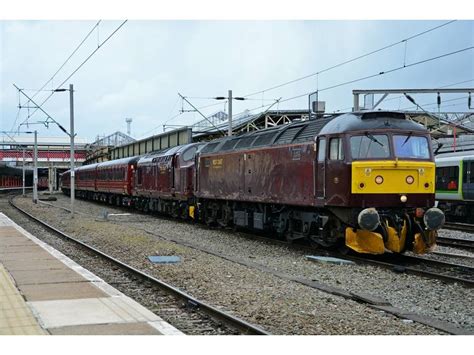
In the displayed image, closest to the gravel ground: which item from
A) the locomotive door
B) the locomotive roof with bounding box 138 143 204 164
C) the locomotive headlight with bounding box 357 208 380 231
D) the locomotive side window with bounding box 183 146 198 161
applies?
the locomotive headlight with bounding box 357 208 380 231

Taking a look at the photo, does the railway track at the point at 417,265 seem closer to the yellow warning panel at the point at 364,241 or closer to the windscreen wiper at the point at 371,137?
the yellow warning panel at the point at 364,241

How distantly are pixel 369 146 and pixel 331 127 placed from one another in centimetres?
113

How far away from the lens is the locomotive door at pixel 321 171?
45.2 feet

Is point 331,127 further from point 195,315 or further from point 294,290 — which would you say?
point 195,315

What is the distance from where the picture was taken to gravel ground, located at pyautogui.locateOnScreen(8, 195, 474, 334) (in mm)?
7656

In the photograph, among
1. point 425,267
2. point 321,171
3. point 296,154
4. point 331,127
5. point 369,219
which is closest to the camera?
point 369,219

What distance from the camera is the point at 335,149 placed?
13.5 metres

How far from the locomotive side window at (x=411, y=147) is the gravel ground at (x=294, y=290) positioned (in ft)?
8.94

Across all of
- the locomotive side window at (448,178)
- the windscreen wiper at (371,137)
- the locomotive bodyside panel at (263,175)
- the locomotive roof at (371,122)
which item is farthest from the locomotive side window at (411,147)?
the locomotive side window at (448,178)

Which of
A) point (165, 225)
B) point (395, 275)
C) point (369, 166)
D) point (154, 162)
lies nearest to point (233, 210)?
point (165, 225)

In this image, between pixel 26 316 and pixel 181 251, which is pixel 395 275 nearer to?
pixel 181 251

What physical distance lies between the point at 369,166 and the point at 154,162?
19.6 metres

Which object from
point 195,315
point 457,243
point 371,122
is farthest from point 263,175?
point 195,315

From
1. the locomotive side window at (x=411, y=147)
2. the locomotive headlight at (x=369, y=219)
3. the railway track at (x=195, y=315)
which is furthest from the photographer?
the locomotive side window at (x=411, y=147)
